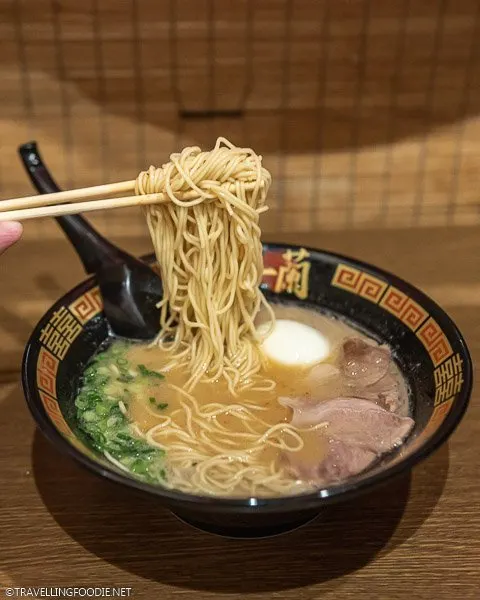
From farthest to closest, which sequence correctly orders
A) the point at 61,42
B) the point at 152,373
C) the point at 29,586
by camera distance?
the point at 61,42 → the point at 152,373 → the point at 29,586

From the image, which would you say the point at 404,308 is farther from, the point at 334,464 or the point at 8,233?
the point at 8,233

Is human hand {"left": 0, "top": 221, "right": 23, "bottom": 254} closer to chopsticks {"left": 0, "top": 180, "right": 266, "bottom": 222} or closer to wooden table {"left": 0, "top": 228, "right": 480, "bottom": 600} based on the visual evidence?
chopsticks {"left": 0, "top": 180, "right": 266, "bottom": 222}

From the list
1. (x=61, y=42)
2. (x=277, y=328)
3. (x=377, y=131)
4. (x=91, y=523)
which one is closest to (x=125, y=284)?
(x=277, y=328)

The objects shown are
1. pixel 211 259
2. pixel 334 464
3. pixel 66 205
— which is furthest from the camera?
pixel 211 259

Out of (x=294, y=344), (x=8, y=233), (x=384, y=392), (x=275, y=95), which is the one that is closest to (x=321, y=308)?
(x=294, y=344)

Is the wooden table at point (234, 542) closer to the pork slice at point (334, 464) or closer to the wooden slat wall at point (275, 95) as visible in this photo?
the pork slice at point (334, 464)

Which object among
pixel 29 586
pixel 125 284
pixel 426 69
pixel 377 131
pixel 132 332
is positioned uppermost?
pixel 426 69

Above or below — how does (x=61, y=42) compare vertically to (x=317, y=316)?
above

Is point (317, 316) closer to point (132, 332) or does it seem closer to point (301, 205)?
point (132, 332)
